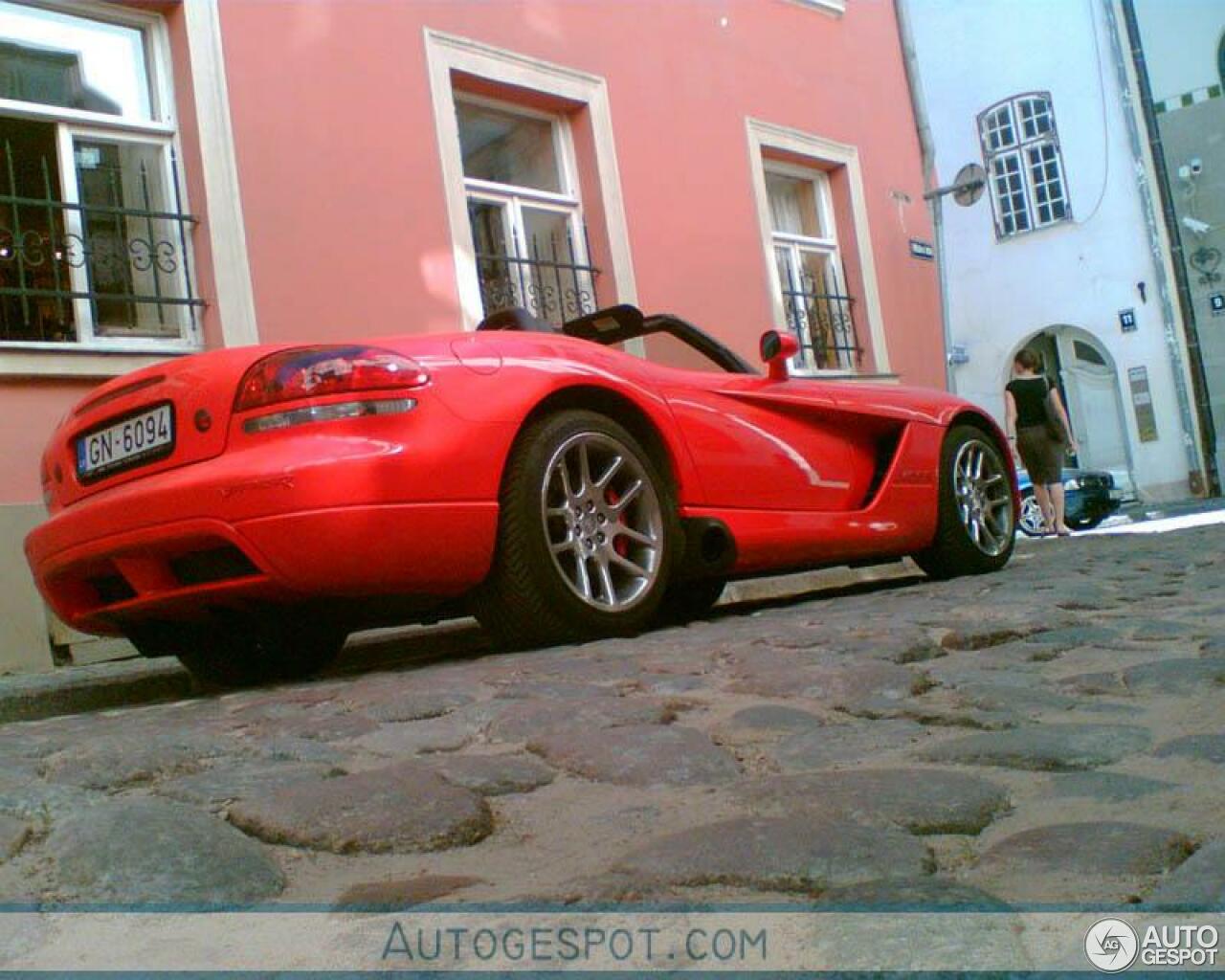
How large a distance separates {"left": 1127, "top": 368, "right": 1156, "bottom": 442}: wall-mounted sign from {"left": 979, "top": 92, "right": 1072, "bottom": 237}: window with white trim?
2863 mm

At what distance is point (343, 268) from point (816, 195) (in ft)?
17.3

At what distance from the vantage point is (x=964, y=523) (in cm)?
582

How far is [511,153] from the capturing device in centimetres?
891

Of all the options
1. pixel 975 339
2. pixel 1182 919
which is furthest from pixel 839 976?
pixel 975 339

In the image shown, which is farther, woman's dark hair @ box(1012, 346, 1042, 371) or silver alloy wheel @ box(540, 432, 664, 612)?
woman's dark hair @ box(1012, 346, 1042, 371)

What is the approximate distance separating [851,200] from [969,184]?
2151 millimetres

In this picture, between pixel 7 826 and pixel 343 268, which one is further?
pixel 343 268

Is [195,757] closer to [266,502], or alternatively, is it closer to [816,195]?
[266,502]

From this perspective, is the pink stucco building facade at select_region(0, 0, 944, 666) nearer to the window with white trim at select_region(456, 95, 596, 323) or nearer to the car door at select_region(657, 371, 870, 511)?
the window with white trim at select_region(456, 95, 596, 323)

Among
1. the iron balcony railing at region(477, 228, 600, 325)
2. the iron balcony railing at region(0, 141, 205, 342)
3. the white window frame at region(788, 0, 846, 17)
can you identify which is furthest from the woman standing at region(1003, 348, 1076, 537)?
the iron balcony railing at region(0, 141, 205, 342)

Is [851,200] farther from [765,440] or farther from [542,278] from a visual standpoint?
[765,440]

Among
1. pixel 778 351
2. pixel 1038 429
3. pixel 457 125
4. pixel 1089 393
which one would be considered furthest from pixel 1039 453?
pixel 1089 393

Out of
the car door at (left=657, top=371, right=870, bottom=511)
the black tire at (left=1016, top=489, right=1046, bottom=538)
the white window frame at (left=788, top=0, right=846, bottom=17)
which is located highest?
the white window frame at (left=788, top=0, right=846, bottom=17)

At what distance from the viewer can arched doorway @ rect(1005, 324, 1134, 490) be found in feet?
69.3
